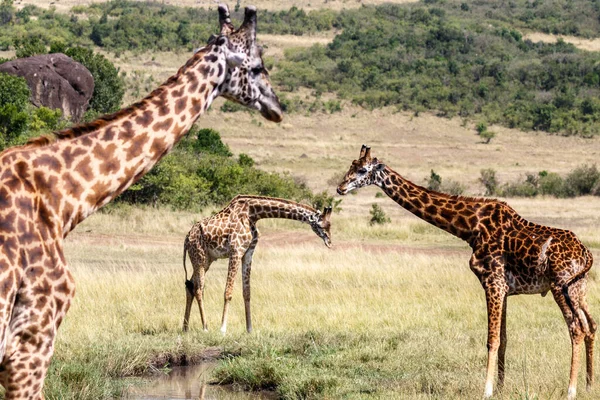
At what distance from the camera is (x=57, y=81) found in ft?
120

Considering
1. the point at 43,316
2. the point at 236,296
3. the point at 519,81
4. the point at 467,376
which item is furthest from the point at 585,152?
the point at 43,316

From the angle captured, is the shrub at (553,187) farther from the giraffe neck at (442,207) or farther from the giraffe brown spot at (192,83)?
the giraffe brown spot at (192,83)

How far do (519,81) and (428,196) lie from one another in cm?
6459

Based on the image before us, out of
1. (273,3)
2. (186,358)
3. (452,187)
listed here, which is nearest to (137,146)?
(186,358)

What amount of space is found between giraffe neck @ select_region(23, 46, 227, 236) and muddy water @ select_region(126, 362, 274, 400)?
14.7ft

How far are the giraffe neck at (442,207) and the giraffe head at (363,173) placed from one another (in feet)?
0.83

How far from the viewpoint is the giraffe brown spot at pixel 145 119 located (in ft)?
18.7

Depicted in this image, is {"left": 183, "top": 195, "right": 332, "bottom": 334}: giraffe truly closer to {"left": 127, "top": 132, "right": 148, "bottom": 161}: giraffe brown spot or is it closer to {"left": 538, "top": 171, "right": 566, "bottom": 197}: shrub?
{"left": 127, "top": 132, "right": 148, "bottom": 161}: giraffe brown spot

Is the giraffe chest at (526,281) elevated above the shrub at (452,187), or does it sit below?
above

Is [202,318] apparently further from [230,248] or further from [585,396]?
[585,396]

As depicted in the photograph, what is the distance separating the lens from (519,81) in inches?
2827

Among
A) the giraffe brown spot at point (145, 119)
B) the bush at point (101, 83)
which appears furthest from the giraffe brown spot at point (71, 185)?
the bush at point (101, 83)

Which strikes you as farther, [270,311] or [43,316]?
[270,311]

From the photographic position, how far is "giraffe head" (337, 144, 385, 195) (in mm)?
9906
